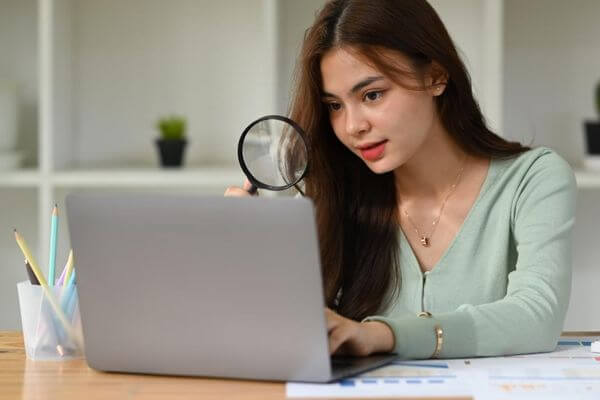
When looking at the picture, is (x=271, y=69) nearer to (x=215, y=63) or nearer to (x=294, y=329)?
(x=215, y=63)

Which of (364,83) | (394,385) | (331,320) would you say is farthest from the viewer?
(364,83)

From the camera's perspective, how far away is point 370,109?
1.85m

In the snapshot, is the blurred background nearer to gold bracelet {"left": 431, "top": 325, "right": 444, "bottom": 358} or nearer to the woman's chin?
the woman's chin

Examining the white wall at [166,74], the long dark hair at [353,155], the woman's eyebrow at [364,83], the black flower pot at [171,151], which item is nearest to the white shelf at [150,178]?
the black flower pot at [171,151]

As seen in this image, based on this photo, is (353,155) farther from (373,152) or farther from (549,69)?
(549,69)

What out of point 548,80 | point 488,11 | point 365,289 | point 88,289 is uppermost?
point 488,11

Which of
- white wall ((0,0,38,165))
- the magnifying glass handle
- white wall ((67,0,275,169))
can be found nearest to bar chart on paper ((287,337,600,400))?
the magnifying glass handle

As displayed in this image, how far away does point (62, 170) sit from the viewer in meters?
3.03

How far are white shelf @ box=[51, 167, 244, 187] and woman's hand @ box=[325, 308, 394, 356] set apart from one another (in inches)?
58.9

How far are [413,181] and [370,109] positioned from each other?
0.32 metres

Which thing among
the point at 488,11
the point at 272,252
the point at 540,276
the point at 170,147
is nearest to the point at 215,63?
the point at 170,147

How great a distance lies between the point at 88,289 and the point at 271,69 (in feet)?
5.27

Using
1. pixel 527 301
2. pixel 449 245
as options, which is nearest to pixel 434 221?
pixel 449 245

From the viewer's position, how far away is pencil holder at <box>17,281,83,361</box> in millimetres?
1539
